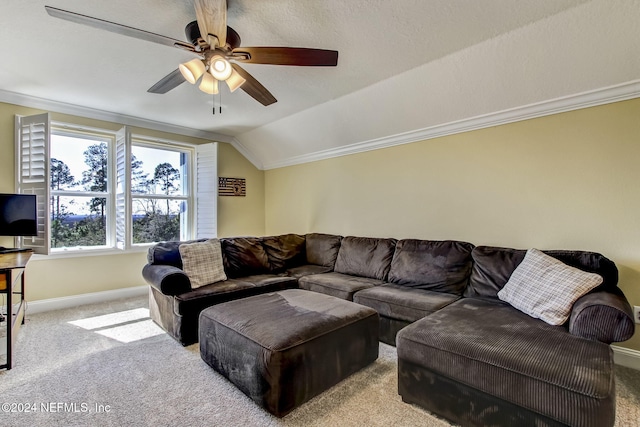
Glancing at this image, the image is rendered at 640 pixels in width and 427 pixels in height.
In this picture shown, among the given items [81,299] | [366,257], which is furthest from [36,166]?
[366,257]

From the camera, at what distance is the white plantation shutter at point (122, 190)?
3.88m

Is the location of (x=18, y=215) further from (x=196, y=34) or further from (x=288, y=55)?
(x=288, y=55)

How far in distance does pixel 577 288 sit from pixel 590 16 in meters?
1.73

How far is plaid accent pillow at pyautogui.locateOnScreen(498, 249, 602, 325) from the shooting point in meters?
1.83

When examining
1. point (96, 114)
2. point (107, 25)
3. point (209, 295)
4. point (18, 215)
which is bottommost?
point (209, 295)

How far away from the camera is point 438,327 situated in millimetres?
1810

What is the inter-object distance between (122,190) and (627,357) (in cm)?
539

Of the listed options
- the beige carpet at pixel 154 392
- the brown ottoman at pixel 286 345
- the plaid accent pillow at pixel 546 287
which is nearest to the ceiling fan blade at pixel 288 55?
the brown ottoman at pixel 286 345

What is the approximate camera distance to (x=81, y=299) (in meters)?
3.64

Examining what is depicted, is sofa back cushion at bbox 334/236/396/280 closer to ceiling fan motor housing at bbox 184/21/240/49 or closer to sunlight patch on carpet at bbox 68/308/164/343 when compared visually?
sunlight patch on carpet at bbox 68/308/164/343

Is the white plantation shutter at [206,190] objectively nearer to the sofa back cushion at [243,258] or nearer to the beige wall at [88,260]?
the beige wall at [88,260]

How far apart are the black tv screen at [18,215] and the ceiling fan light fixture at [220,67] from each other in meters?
2.75

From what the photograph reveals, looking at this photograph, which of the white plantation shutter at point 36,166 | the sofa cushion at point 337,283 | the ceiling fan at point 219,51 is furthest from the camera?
the white plantation shutter at point 36,166

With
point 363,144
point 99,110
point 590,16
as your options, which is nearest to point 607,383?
point 590,16
